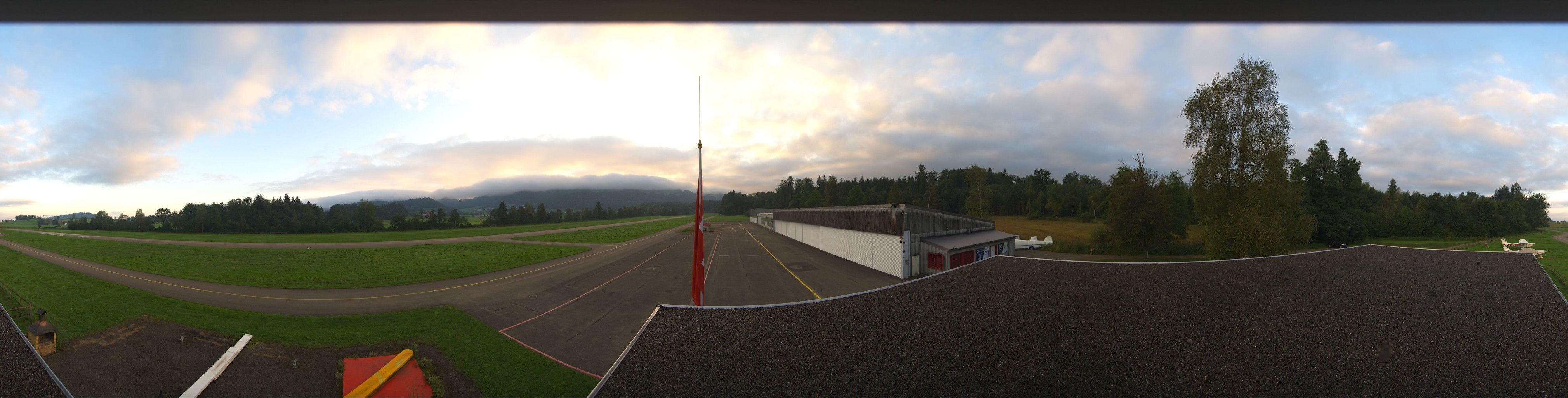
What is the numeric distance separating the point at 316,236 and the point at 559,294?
9.58 feet

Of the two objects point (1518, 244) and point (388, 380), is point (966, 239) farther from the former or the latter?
point (1518, 244)

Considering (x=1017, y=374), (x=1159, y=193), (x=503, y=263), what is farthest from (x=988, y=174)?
(x=503, y=263)

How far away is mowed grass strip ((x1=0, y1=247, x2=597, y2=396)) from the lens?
2.36 m

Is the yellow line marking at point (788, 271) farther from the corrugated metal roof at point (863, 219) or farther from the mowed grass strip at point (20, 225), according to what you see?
the mowed grass strip at point (20, 225)

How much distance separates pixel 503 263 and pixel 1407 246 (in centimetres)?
1422

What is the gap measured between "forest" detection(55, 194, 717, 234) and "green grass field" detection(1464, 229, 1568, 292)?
12227mm

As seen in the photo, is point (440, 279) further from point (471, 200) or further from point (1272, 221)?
point (1272, 221)

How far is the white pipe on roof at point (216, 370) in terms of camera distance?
6.66 ft

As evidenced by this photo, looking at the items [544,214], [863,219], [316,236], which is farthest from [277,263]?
[863,219]

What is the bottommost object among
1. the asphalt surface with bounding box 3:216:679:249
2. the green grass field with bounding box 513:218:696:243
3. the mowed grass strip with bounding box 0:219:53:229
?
the green grass field with bounding box 513:218:696:243

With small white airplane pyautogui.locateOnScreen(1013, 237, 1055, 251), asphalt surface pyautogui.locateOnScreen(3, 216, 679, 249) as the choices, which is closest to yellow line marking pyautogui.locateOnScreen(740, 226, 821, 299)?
asphalt surface pyautogui.locateOnScreen(3, 216, 679, 249)

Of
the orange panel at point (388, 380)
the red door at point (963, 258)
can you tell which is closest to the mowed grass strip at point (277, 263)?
the orange panel at point (388, 380)

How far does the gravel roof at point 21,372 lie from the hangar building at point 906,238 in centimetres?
694

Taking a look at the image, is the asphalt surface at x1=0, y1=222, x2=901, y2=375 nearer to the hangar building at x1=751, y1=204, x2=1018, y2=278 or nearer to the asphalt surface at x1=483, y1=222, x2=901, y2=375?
the asphalt surface at x1=483, y1=222, x2=901, y2=375
